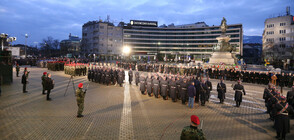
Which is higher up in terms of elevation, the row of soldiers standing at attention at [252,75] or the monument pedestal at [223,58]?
the monument pedestal at [223,58]

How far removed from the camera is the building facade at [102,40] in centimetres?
9306

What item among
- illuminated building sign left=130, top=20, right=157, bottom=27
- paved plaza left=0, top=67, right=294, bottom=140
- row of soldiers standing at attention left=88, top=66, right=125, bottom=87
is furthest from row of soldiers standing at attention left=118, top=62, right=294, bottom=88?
illuminated building sign left=130, top=20, right=157, bottom=27

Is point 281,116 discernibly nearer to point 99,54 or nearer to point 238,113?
point 238,113

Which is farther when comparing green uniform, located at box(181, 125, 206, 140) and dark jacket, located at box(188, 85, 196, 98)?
dark jacket, located at box(188, 85, 196, 98)

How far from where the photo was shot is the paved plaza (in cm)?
649

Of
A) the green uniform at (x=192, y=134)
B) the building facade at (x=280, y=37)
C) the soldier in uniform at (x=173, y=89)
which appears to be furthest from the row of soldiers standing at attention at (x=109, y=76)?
the building facade at (x=280, y=37)

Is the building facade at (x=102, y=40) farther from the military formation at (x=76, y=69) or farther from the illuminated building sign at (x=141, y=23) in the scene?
the military formation at (x=76, y=69)

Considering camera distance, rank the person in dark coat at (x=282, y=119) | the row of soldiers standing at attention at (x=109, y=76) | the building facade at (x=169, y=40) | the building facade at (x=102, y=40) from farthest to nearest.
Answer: the building facade at (x=169, y=40) → the building facade at (x=102, y=40) → the row of soldiers standing at attention at (x=109, y=76) → the person in dark coat at (x=282, y=119)

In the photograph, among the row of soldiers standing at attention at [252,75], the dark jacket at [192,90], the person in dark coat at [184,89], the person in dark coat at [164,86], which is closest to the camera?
the dark jacket at [192,90]

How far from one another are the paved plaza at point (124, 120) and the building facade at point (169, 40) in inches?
3619

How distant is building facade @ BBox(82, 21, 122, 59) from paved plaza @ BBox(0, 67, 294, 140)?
278ft

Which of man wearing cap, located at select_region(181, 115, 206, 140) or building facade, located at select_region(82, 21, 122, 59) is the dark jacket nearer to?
man wearing cap, located at select_region(181, 115, 206, 140)

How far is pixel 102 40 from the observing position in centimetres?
9338

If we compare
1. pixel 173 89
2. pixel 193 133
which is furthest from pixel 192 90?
pixel 193 133
